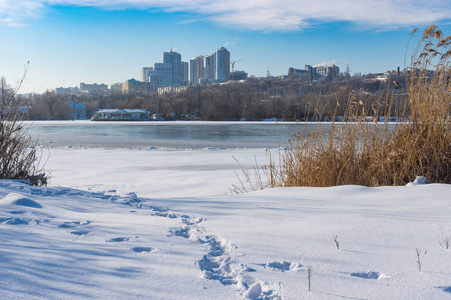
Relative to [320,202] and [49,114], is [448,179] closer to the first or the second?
[320,202]

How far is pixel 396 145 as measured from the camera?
14.9ft

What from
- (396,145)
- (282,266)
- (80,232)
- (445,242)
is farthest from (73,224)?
(396,145)

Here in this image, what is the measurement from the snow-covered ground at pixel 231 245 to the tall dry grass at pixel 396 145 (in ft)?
2.51

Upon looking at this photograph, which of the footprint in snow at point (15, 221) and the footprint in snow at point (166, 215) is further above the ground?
the footprint in snow at point (15, 221)

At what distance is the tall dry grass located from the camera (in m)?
4.25

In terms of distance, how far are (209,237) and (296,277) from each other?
75cm

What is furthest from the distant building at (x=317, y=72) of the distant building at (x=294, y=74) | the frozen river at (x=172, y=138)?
the frozen river at (x=172, y=138)

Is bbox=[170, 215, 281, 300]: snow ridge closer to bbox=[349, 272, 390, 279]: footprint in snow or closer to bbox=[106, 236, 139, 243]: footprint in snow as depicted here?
bbox=[106, 236, 139, 243]: footprint in snow

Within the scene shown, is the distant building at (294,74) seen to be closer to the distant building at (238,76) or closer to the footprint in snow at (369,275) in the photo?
the distant building at (238,76)

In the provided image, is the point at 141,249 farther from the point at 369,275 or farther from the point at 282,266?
the point at 369,275

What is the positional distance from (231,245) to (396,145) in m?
3.13

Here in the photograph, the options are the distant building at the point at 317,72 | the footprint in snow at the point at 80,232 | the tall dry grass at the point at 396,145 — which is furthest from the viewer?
the distant building at the point at 317,72

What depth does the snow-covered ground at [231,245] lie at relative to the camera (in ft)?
5.45

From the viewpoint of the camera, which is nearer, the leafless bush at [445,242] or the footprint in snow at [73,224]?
the leafless bush at [445,242]
